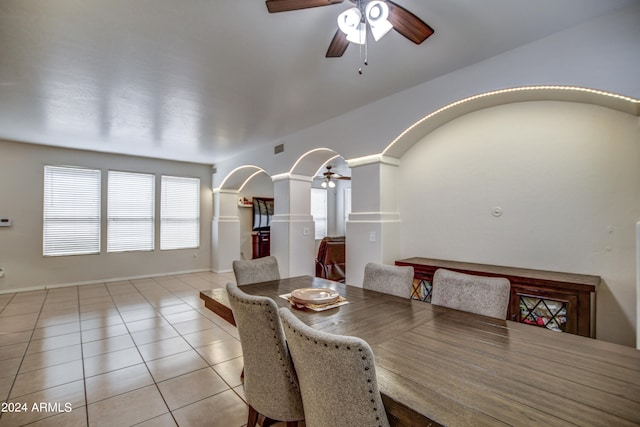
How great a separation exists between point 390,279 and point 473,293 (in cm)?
61

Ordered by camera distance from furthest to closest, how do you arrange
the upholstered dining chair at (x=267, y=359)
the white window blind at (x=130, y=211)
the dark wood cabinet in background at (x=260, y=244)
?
the dark wood cabinet in background at (x=260, y=244) < the white window blind at (x=130, y=211) < the upholstered dining chair at (x=267, y=359)

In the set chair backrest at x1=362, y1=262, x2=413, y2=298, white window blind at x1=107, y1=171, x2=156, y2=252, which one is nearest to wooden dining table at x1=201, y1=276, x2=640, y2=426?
chair backrest at x1=362, y1=262, x2=413, y2=298

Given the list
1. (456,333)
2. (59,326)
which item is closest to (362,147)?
(456,333)

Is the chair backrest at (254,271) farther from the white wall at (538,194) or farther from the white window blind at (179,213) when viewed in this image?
the white window blind at (179,213)

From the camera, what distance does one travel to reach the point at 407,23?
5.97ft

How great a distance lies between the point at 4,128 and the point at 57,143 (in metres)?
0.85

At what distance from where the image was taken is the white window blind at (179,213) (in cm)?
670

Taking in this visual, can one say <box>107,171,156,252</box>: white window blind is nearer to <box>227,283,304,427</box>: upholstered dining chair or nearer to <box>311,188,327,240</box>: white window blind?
<box>311,188,327,240</box>: white window blind

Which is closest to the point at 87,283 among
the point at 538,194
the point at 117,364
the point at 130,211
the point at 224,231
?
the point at 130,211

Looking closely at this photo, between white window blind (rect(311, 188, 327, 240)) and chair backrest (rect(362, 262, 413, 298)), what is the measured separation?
21.3ft

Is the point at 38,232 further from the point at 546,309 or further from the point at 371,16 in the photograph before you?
the point at 546,309

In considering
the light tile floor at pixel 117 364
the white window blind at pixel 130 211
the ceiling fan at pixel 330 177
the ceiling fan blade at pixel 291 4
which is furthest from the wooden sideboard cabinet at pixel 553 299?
the white window blind at pixel 130 211

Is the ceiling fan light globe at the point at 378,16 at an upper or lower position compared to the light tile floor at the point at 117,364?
upper

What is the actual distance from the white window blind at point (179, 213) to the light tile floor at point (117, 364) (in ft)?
7.25
